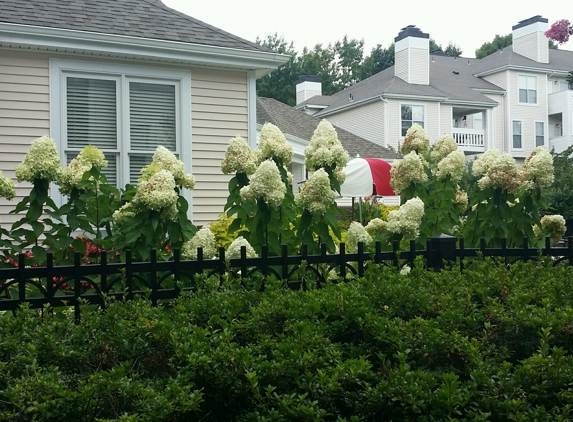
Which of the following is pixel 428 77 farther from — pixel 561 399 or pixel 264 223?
pixel 561 399

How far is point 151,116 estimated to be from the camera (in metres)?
9.07

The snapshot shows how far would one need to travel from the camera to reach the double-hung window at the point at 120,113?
8.53 meters

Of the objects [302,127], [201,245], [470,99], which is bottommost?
[201,245]

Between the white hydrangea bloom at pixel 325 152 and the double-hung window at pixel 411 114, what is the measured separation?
1052 inches

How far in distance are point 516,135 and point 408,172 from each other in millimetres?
31800

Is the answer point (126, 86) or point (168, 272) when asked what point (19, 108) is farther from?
point (168, 272)

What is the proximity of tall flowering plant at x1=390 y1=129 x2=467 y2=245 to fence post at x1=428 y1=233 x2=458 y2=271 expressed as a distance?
1.03 metres

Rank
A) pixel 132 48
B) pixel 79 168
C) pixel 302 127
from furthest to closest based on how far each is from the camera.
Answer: pixel 302 127 < pixel 132 48 < pixel 79 168

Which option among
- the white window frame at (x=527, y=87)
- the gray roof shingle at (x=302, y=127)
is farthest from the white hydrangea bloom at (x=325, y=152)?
the white window frame at (x=527, y=87)

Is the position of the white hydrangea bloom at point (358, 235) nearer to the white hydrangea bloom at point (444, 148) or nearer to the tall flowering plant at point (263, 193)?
the tall flowering plant at point (263, 193)

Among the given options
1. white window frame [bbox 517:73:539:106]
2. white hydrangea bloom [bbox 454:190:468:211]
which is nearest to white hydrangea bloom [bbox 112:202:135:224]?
white hydrangea bloom [bbox 454:190:468:211]

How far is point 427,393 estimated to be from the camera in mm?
2113

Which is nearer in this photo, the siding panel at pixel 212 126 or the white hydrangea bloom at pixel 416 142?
the white hydrangea bloom at pixel 416 142

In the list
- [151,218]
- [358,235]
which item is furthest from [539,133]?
[151,218]
